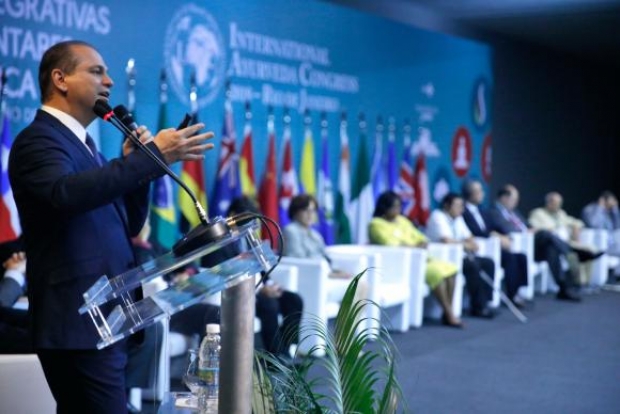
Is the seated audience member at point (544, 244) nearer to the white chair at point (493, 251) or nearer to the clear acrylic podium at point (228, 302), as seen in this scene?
the white chair at point (493, 251)

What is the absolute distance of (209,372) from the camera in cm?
206

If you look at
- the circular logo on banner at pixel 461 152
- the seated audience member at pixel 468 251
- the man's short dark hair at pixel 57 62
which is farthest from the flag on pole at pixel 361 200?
the man's short dark hair at pixel 57 62

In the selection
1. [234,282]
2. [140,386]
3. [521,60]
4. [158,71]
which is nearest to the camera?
[234,282]

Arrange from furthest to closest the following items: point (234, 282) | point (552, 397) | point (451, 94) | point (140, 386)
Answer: point (451, 94)
point (552, 397)
point (140, 386)
point (234, 282)

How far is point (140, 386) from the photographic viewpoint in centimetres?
414

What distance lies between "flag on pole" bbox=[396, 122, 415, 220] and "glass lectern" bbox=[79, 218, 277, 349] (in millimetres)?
6905

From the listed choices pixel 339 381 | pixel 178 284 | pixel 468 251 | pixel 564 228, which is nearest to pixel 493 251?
pixel 468 251

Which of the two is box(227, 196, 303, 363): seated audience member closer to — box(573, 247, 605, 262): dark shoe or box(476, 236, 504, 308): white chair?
box(476, 236, 504, 308): white chair

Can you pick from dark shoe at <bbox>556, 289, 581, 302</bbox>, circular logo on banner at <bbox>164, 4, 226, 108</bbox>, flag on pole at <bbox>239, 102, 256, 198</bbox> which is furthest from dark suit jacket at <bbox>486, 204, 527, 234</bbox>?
circular logo on banner at <bbox>164, 4, 226, 108</bbox>

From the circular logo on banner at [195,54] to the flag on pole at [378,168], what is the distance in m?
1.99

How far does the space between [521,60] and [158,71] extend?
7.15 metres

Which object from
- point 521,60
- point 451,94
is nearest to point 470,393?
point 451,94

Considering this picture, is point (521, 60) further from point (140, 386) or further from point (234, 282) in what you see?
point (234, 282)

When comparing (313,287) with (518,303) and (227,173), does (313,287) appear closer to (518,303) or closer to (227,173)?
(227,173)
